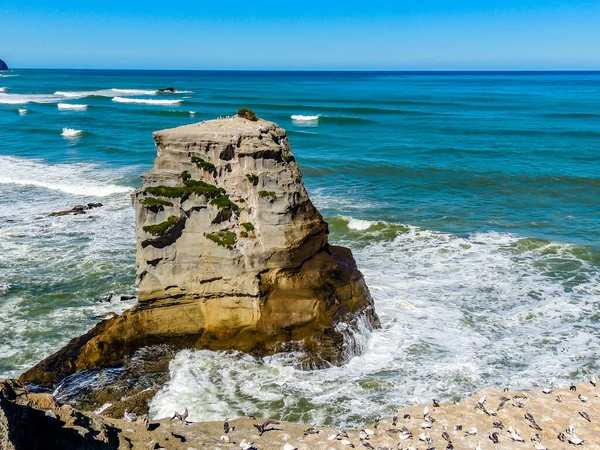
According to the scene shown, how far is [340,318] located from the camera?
1441cm

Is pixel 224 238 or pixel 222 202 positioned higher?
pixel 222 202

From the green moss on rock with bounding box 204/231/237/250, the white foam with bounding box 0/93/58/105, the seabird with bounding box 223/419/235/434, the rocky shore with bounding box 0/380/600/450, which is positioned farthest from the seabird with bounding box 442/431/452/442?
the white foam with bounding box 0/93/58/105

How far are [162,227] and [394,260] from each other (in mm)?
10600

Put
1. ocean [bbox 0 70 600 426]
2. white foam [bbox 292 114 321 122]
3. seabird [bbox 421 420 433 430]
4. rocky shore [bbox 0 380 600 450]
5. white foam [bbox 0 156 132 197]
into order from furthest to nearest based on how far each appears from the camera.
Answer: white foam [bbox 292 114 321 122], white foam [bbox 0 156 132 197], ocean [bbox 0 70 600 426], seabird [bbox 421 420 433 430], rocky shore [bbox 0 380 600 450]

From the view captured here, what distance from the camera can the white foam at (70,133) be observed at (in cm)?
5002

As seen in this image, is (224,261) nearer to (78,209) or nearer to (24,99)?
(78,209)

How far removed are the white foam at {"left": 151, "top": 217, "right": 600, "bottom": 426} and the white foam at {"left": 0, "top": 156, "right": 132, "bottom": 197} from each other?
18.0m

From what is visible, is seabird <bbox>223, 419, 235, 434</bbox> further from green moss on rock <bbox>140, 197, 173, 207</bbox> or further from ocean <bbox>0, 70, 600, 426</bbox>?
green moss on rock <bbox>140, 197, 173, 207</bbox>

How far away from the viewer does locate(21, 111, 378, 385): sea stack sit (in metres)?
13.9

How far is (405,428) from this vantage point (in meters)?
10.7

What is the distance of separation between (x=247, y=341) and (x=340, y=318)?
8.32 ft

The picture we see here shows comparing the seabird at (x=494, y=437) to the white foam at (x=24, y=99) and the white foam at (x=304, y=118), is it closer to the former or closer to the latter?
the white foam at (x=304, y=118)

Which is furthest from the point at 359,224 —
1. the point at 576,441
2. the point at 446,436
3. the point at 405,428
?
the point at 576,441

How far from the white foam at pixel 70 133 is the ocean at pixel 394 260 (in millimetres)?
225
